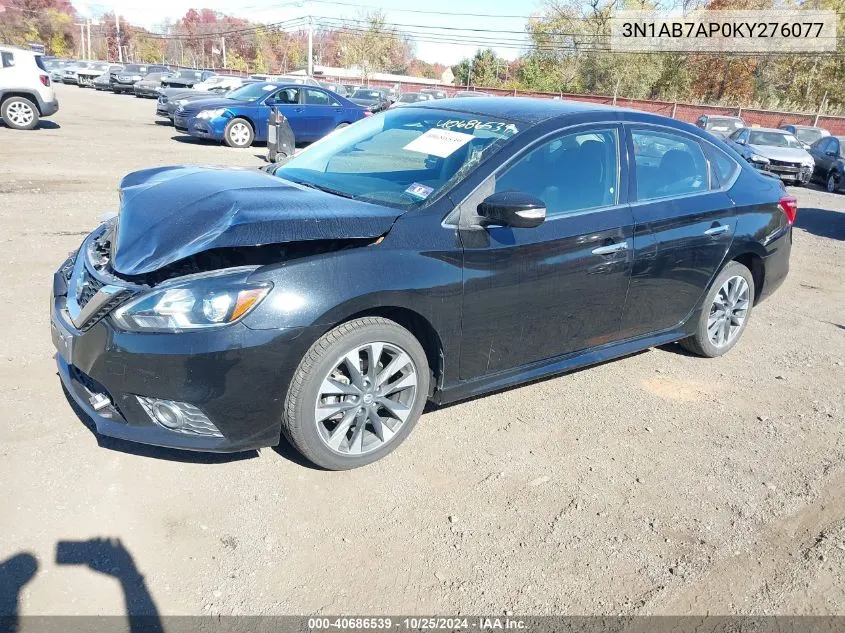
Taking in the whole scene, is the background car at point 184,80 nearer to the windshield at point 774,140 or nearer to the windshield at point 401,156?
the windshield at point 774,140

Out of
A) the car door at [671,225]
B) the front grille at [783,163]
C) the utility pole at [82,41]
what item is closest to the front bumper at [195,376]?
the car door at [671,225]

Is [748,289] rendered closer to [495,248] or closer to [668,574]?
[495,248]

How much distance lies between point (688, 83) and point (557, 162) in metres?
53.4

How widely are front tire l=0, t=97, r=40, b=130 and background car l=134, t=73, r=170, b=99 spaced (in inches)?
749

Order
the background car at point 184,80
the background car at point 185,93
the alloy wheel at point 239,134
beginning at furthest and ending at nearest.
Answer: the background car at point 184,80
the background car at point 185,93
the alloy wheel at point 239,134

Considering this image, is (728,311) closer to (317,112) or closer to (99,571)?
(99,571)

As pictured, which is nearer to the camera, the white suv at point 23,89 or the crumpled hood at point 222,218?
the crumpled hood at point 222,218

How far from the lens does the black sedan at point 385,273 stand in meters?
2.78

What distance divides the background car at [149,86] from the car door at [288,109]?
1973 cm

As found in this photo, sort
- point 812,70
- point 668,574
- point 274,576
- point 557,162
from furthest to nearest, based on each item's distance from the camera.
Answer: point 812,70
point 557,162
point 668,574
point 274,576

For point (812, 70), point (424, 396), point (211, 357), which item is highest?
point (812, 70)

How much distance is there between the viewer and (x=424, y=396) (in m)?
3.35

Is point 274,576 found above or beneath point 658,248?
beneath

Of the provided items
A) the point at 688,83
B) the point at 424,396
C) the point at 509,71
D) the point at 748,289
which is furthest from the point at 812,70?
the point at 424,396
